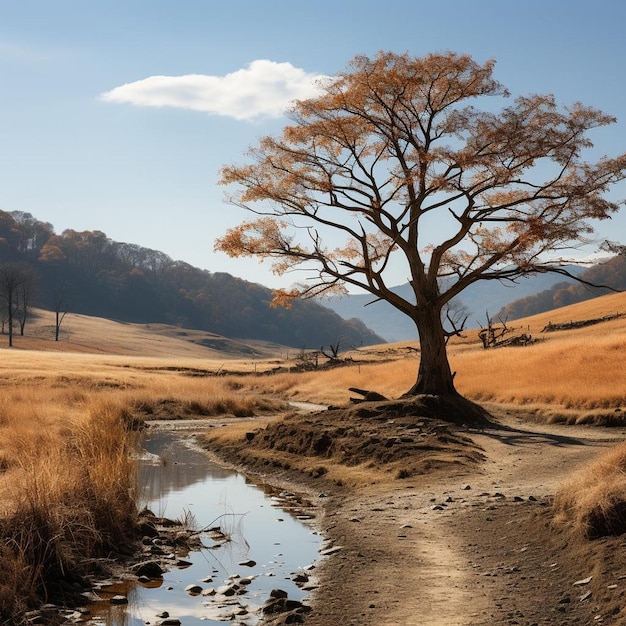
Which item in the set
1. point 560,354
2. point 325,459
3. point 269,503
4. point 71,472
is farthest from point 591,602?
point 560,354

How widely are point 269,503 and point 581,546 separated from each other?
23.2 ft

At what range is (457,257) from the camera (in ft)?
89.1

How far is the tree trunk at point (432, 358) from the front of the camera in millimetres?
25703

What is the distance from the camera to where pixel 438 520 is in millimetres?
11570

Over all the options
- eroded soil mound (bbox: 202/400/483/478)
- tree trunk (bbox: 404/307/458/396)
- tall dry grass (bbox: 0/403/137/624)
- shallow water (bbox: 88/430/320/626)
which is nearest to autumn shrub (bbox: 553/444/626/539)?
shallow water (bbox: 88/430/320/626)

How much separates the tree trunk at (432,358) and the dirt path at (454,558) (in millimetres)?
9972

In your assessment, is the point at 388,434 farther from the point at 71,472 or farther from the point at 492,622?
the point at 492,622

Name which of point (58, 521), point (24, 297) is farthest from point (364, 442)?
point (24, 297)

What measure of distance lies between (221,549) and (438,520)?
322 centimetres

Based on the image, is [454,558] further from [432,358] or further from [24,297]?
[24,297]

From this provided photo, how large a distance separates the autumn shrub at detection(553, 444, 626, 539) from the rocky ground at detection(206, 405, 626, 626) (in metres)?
0.21

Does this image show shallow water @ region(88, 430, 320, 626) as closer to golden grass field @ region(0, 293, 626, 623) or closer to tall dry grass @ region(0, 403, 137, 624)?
tall dry grass @ region(0, 403, 137, 624)

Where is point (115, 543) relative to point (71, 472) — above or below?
below

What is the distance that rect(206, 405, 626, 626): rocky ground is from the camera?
25.3 feet
